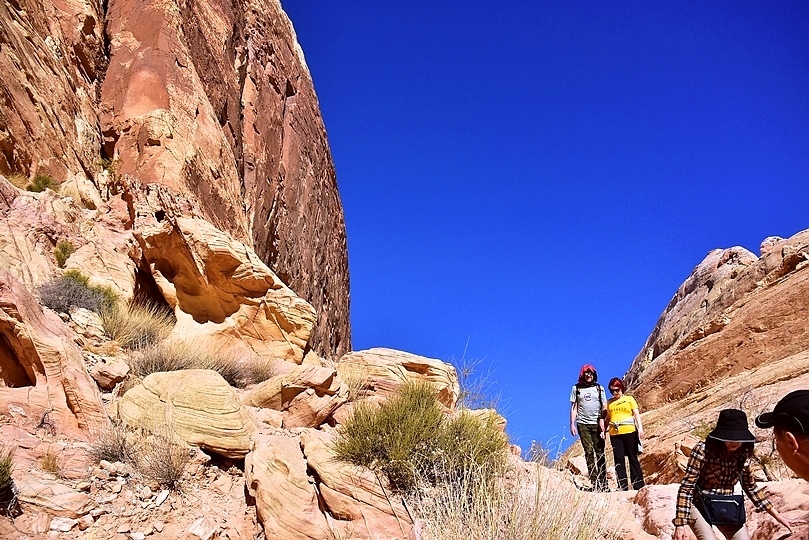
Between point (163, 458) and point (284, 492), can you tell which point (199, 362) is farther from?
point (284, 492)

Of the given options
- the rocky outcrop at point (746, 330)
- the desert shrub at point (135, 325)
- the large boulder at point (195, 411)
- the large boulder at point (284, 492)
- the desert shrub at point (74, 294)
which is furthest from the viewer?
the rocky outcrop at point (746, 330)

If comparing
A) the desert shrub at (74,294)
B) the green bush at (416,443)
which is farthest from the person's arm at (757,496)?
the desert shrub at (74,294)

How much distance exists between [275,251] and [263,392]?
14004 millimetres

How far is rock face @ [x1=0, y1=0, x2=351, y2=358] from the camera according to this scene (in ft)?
36.9

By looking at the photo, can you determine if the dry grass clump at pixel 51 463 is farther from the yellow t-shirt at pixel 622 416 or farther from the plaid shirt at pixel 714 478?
the yellow t-shirt at pixel 622 416

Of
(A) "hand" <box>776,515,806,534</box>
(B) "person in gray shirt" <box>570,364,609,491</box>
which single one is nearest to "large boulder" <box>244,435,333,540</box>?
(A) "hand" <box>776,515,806,534</box>

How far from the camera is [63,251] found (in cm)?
928

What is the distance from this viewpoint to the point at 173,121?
13.6m

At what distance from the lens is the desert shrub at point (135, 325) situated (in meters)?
7.83

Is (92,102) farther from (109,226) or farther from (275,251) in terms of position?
(275,251)

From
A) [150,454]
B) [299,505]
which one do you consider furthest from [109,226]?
[299,505]

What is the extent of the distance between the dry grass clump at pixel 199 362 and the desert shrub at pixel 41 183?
447 centimetres

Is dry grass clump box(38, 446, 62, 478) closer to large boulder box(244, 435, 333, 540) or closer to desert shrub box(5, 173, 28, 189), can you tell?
large boulder box(244, 435, 333, 540)

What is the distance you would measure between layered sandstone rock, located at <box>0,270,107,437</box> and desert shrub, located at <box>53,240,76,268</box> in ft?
12.8
